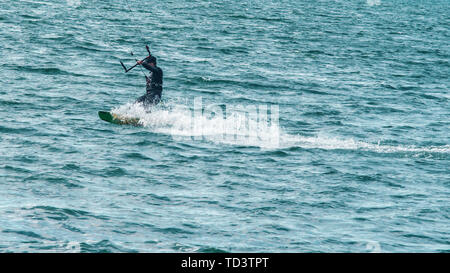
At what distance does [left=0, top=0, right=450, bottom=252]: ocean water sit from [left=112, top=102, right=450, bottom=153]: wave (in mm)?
80

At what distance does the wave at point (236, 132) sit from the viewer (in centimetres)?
2194

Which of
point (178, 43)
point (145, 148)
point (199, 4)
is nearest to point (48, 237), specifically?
point (145, 148)

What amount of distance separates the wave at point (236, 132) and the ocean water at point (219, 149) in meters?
0.08

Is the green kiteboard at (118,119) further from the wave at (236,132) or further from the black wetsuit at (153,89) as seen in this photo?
the black wetsuit at (153,89)

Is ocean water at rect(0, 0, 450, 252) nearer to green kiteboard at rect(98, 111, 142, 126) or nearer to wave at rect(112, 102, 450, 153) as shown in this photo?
wave at rect(112, 102, 450, 153)

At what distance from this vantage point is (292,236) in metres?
13.9

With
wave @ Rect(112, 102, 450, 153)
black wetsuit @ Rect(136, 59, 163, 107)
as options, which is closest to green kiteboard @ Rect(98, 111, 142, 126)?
wave @ Rect(112, 102, 450, 153)

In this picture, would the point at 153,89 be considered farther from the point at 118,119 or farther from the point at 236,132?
the point at 236,132

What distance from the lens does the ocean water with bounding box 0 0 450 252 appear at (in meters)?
14.0

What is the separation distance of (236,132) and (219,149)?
2.55 m

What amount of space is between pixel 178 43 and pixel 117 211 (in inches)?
1214

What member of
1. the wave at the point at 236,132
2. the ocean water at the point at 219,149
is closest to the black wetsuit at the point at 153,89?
the wave at the point at 236,132

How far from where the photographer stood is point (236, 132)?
23.3 m

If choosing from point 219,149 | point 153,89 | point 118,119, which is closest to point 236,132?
point 219,149
